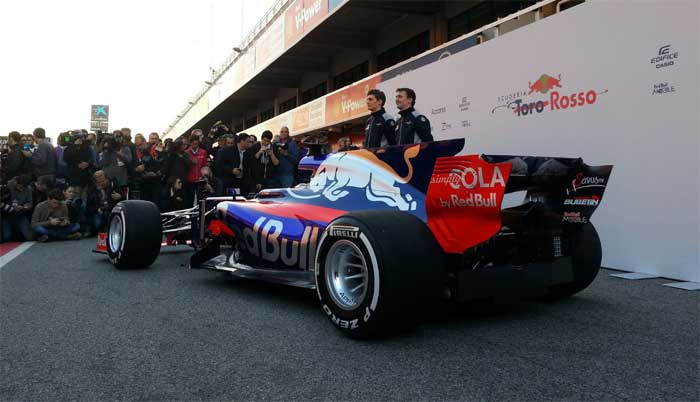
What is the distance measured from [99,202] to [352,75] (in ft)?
44.1

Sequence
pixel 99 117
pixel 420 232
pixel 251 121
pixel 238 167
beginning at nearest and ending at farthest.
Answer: pixel 420 232, pixel 238 167, pixel 99 117, pixel 251 121

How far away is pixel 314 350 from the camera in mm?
2705

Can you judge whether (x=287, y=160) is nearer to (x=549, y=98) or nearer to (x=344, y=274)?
(x=549, y=98)

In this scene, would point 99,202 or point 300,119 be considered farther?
point 300,119

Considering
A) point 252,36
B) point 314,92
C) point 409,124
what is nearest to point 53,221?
point 409,124

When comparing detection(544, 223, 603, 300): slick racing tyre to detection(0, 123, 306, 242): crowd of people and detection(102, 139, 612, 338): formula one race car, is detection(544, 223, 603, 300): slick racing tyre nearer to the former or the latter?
detection(102, 139, 612, 338): formula one race car

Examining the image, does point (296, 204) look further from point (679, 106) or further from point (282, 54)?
point (282, 54)

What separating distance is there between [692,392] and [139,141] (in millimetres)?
9815

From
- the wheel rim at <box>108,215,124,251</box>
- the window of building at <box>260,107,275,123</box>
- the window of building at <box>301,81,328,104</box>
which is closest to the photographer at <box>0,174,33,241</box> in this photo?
the wheel rim at <box>108,215,124,251</box>

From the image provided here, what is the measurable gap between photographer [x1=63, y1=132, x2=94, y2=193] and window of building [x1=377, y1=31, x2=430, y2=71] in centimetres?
944

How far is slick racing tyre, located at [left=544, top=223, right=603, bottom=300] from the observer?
3670 millimetres

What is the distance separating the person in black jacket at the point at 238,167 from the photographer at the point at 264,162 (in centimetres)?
8

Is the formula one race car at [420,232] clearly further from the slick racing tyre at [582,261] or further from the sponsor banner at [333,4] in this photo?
the sponsor banner at [333,4]

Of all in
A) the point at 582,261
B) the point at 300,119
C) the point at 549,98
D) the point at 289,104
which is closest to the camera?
the point at 582,261
